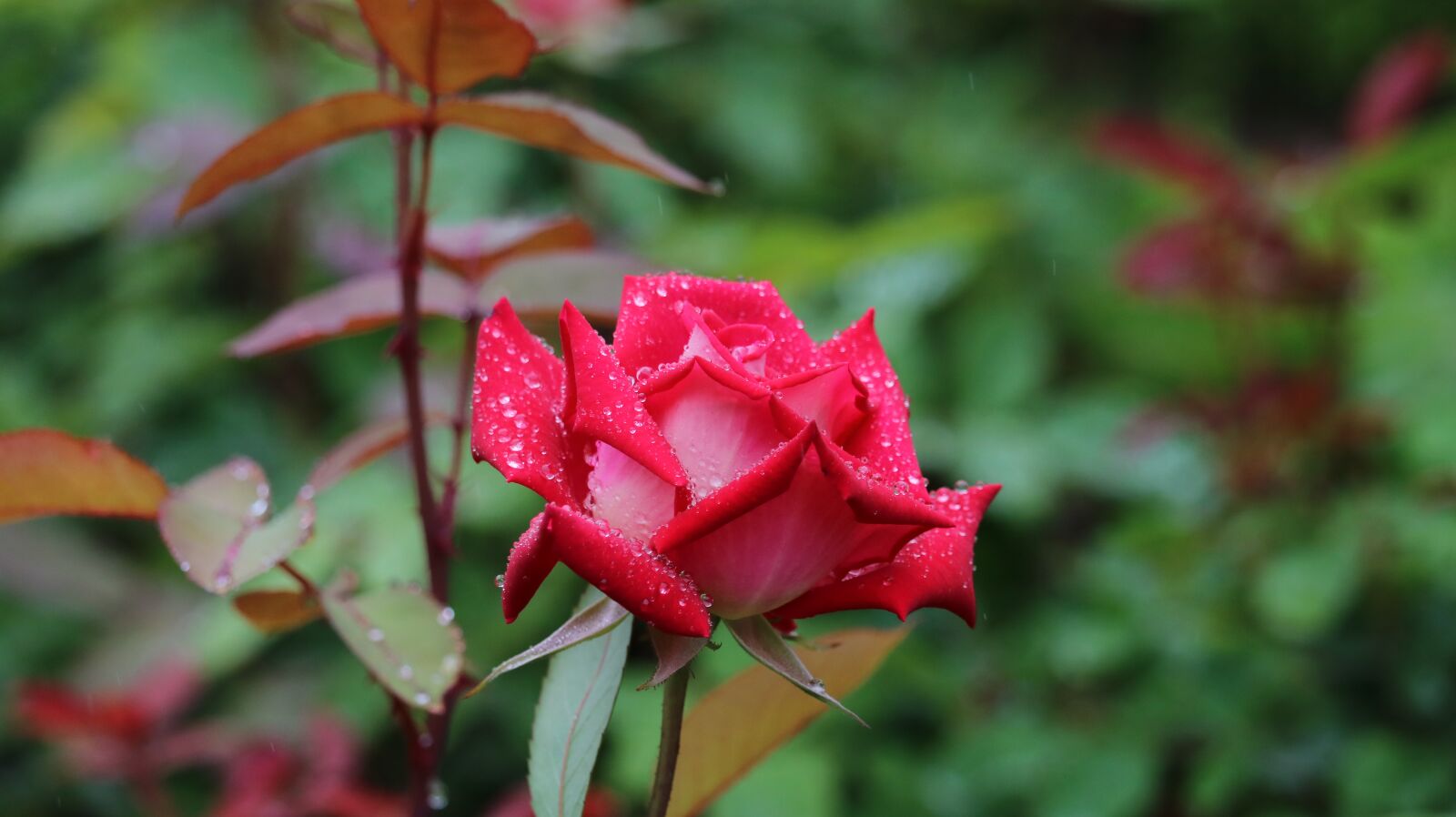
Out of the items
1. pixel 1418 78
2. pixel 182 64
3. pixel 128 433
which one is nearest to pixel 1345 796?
pixel 1418 78


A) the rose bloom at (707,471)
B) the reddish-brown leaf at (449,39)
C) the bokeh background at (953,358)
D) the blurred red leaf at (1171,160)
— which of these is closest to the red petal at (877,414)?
the rose bloom at (707,471)

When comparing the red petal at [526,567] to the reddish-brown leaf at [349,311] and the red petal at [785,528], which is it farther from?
the reddish-brown leaf at [349,311]

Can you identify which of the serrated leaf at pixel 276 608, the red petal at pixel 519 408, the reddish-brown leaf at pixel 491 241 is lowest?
the serrated leaf at pixel 276 608

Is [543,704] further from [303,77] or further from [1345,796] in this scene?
[303,77]

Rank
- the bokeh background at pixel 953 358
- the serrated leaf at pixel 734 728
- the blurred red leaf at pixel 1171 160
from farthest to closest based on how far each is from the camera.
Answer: the blurred red leaf at pixel 1171 160 < the bokeh background at pixel 953 358 < the serrated leaf at pixel 734 728

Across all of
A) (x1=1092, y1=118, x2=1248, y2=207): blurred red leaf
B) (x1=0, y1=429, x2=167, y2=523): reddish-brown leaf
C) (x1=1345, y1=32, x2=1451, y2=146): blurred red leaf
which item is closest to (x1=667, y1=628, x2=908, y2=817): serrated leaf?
(x1=0, y1=429, x2=167, y2=523): reddish-brown leaf

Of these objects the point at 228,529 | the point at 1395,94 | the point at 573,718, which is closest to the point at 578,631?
the point at 573,718

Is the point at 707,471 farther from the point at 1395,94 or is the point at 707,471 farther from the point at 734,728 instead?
the point at 1395,94
